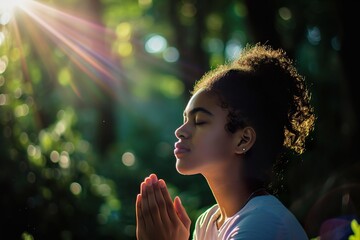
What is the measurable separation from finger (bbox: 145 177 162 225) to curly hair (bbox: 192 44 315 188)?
0.46 m

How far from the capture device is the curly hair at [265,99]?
3045mm

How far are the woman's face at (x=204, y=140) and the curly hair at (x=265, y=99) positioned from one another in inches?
1.7

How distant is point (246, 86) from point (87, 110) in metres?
27.2

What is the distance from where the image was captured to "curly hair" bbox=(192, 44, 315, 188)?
3.04 meters

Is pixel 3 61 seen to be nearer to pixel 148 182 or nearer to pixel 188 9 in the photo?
pixel 148 182

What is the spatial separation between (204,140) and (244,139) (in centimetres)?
19

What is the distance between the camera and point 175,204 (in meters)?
3.21

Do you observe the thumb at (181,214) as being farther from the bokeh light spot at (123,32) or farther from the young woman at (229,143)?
the bokeh light spot at (123,32)

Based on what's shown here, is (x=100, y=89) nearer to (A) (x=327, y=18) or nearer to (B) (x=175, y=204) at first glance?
(A) (x=327, y=18)

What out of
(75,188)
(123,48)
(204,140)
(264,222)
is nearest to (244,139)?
(204,140)

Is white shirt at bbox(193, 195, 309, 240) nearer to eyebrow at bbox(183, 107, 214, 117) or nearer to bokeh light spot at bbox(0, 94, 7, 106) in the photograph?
eyebrow at bbox(183, 107, 214, 117)

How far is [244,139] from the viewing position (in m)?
3.01

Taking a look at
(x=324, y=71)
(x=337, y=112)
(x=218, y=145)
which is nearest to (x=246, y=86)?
(x=218, y=145)

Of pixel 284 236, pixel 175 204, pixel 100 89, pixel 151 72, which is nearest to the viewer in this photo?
pixel 284 236
